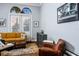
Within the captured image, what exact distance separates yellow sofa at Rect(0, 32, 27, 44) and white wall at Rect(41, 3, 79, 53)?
400 mm

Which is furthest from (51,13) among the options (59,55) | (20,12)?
(59,55)

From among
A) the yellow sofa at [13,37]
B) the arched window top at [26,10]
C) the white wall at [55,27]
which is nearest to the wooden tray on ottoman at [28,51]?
the yellow sofa at [13,37]

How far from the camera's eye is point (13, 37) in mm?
2092

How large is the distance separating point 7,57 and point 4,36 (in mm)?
348

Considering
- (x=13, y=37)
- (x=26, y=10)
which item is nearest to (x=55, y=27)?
(x=26, y=10)

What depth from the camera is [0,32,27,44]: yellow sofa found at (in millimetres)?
2066

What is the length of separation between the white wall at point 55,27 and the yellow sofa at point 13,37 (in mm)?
400

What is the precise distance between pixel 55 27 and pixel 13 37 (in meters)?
0.75

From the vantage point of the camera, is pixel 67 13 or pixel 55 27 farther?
pixel 55 27

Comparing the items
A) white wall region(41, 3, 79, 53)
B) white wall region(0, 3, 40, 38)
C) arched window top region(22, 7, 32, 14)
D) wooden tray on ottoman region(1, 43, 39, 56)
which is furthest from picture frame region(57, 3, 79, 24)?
wooden tray on ottoman region(1, 43, 39, 56)

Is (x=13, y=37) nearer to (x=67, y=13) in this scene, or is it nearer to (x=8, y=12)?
(x=8, y=12)

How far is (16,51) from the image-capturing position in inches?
83.9

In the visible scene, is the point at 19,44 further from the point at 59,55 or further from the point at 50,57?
the point at 59,55

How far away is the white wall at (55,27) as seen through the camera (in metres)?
2.08
